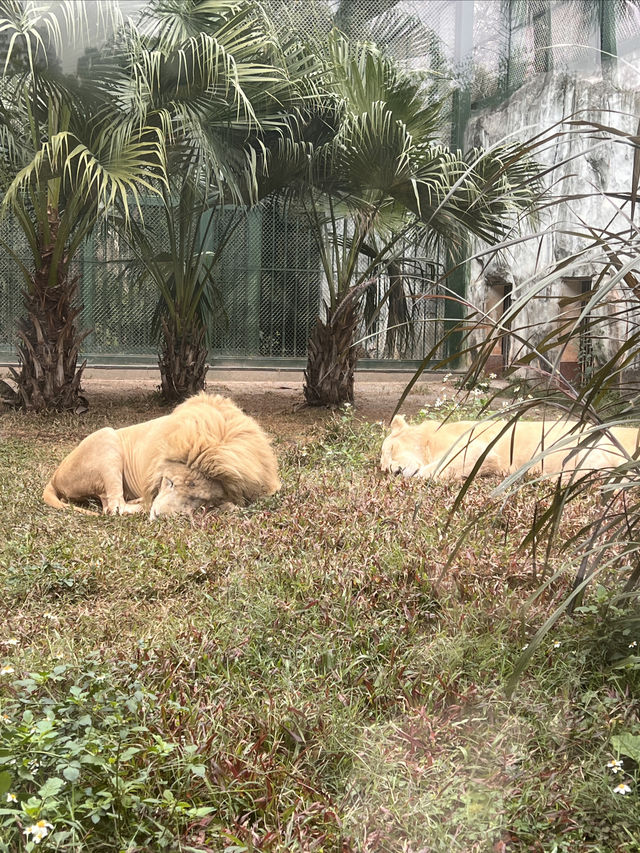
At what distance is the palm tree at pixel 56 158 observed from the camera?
23.3ft

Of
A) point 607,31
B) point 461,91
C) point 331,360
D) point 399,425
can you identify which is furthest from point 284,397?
point 607,31

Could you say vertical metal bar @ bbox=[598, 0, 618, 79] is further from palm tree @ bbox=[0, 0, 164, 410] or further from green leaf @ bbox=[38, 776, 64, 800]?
green leaf @ bbox=[38, 776, 64, 800]

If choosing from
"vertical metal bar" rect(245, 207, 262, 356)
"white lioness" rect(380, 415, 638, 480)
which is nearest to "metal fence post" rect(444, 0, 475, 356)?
"vertical metal bar" rect(245, 207, 262, 356)

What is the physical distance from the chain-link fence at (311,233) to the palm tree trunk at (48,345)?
12.1 feet

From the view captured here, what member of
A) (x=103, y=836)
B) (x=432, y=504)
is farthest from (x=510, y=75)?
(x=103, y=836)

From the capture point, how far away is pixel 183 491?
4816 millimetres

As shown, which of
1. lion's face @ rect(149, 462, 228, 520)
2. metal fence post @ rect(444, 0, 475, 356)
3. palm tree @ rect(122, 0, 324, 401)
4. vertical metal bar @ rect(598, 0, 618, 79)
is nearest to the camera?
lion's face @ rect(149, 462, 228, 520)

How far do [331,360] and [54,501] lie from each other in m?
4.90

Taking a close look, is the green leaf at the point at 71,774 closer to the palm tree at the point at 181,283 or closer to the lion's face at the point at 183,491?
the lion's face at the point at 183,491

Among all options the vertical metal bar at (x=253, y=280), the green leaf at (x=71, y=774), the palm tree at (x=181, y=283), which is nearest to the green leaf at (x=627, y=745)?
the green leaf at (x=71, y=774)

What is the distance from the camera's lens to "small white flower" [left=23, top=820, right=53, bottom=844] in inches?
67.5

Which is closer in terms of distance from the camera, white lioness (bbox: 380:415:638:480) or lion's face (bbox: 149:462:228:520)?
lion's face (bbox: 149:462:228:520)

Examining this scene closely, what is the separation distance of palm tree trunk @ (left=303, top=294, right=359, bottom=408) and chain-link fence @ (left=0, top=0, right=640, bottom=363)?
8.36 ft

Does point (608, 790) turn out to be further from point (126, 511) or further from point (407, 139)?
point (407, 139)
